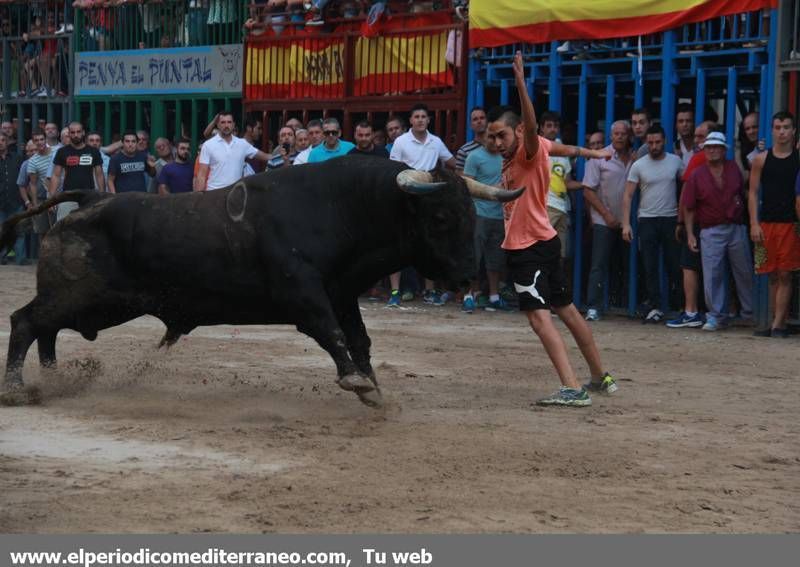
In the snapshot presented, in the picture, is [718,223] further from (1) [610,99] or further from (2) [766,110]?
(1) [610,99]

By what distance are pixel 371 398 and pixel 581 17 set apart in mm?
7480

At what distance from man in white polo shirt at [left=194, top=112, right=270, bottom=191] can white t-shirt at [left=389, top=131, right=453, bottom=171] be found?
168cm

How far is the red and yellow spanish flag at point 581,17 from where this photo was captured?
1402cm

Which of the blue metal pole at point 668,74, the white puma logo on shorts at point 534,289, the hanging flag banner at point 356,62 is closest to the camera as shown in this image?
the white puma logo on shorts at point 534,289

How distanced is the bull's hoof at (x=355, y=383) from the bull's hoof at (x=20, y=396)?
1.85 meters

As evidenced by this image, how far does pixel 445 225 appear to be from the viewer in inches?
343

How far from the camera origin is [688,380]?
10.6 metres

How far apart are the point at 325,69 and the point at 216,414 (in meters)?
10.1

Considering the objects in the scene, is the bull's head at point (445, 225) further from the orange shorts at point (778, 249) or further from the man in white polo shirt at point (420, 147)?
the man in white polo shirt at point (420, 147)

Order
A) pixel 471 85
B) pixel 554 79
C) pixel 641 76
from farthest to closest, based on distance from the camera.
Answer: pixel 471 85
pixel 554 79
pixel 641 76

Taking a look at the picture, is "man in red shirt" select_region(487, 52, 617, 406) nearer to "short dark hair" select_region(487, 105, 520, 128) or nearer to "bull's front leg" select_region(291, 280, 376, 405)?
"short dark hair" select_region(487, 105, 520, 128)

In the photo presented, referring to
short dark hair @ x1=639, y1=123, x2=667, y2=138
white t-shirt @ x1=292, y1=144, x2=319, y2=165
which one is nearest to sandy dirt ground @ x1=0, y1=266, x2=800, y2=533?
short dark hair @ x1=639, y1=123, x2=667, y2=138

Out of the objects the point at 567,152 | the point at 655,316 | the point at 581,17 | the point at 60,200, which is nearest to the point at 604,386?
the point at 567,152

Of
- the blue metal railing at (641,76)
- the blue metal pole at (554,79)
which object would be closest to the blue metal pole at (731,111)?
the blue metal railing at (641,76)
